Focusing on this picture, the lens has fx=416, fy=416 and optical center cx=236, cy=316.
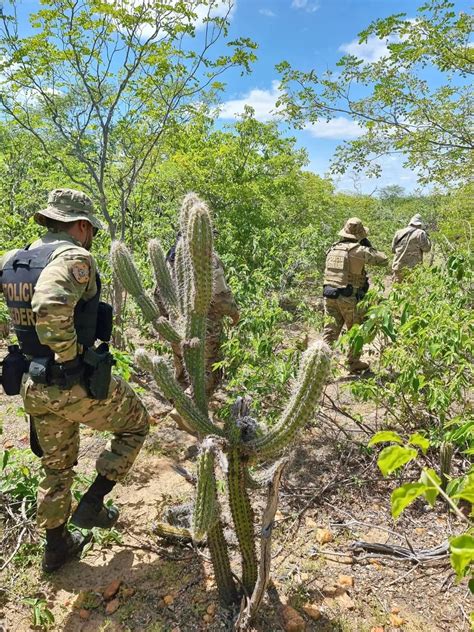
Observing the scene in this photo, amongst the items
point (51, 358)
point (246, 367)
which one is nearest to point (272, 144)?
point (246, 367)

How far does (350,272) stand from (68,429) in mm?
4026

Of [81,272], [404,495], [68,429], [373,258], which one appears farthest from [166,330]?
[373,258]

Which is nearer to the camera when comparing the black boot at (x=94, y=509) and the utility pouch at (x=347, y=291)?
the black boot at (x=94, y=509)

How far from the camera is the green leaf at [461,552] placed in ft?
2.57

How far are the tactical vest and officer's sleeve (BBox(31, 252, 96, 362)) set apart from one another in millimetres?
3810

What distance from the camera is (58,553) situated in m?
2.56

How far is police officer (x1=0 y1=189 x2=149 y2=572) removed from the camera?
2.26 meters

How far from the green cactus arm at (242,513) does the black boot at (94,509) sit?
1.02m

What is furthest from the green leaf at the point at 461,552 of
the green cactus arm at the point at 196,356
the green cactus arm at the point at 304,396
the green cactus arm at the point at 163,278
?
the green cactus arm at the point at 163,278

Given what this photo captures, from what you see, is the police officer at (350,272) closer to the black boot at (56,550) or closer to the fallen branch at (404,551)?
the fallen branch at (404,551)

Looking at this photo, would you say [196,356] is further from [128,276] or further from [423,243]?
[423,243]

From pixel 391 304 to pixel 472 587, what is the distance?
215 cm

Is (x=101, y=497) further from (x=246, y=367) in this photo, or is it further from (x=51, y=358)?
(x=246, y=367)

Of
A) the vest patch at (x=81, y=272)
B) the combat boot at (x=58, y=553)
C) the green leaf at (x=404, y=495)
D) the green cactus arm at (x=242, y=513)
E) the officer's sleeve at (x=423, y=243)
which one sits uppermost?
the officer's sleeve at (x=423, y=243)
